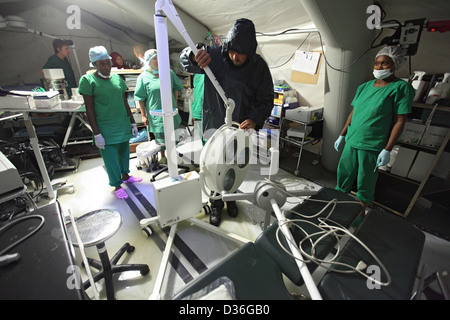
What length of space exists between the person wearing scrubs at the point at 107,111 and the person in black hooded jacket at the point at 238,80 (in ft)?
2.59

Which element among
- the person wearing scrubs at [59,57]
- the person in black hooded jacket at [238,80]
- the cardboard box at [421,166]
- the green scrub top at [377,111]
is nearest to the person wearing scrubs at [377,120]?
the green scrub top at [377,111]

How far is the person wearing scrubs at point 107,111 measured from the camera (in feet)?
6.22

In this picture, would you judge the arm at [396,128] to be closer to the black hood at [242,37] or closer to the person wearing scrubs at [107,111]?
the black hood at [242,37]

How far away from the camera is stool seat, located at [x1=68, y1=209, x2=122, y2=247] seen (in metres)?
1.09

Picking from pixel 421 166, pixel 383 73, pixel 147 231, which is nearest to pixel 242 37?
pixel 383 73

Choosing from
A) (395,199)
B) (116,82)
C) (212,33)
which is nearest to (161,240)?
(116,82)

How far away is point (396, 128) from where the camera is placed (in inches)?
63.0

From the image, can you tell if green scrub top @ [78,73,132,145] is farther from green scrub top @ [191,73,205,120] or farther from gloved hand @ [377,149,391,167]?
gloved hand @ [377,149,391,167]

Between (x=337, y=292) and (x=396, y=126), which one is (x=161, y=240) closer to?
(x=337, y=292)

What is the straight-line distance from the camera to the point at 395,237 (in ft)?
3.55

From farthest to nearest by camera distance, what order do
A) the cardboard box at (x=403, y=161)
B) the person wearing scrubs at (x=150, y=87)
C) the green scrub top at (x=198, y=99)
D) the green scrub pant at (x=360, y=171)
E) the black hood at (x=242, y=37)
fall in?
the green scrub top at (x=198, y=99) → the person wearing scrubs at (x=150, y=87) → the cardboard box at (x=403, y=161) → the green scrub pant at (x=360, y=171) → the black hood at (x=242, y=37)

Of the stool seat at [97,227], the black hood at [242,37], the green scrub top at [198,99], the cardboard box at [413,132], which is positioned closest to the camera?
the stool seat at [97,227]

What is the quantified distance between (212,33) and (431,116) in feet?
9.86

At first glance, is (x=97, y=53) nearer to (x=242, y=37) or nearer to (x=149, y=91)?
(x=149, y=91)
